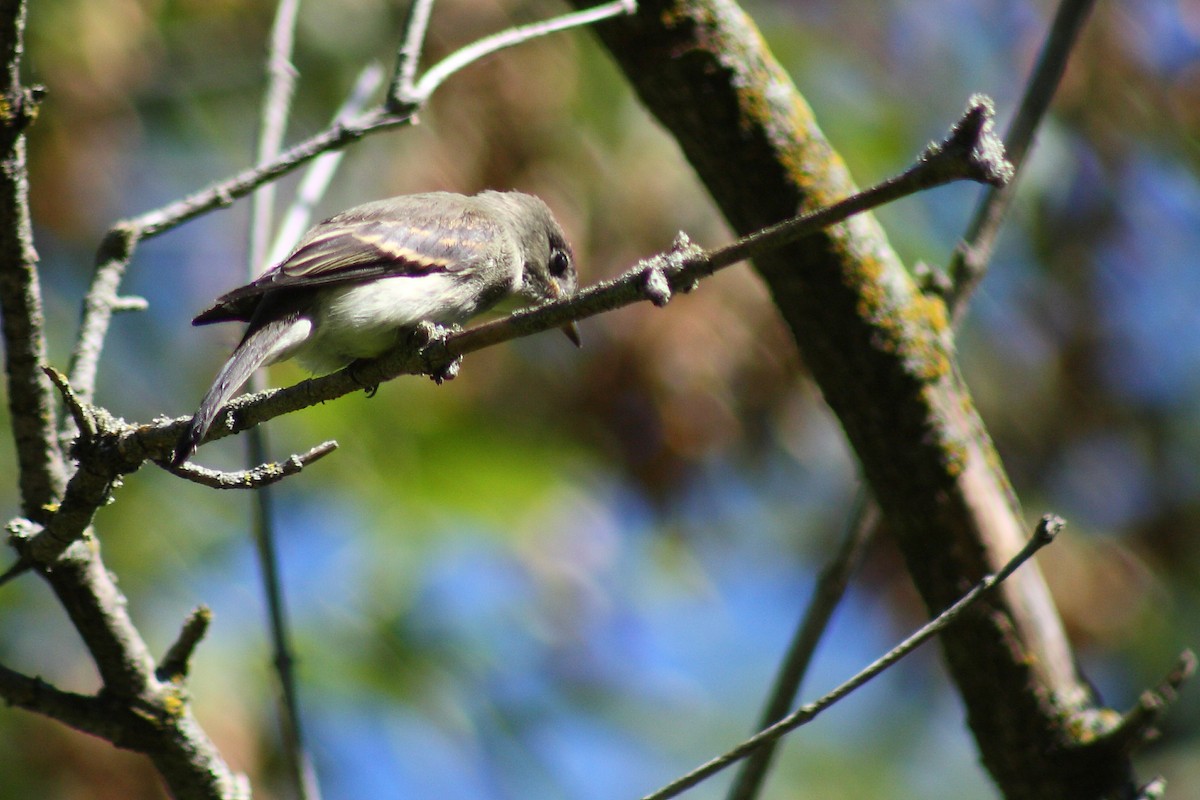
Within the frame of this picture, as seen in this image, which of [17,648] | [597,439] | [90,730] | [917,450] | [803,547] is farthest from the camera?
[803,547]

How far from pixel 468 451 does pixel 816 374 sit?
10.4 ft

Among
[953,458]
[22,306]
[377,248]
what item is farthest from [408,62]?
[953,458]

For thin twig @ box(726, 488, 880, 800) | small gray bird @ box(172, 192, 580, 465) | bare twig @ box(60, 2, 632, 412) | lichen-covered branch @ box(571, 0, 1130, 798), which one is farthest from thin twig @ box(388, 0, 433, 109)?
thin twig @ box(726, 488, 880, 800)

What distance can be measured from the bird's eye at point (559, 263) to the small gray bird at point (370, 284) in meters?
0.46

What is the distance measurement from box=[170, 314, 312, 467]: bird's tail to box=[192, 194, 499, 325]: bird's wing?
4.0 inches

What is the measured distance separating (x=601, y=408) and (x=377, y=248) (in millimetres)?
3767

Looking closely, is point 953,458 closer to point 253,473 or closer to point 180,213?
point 253,473

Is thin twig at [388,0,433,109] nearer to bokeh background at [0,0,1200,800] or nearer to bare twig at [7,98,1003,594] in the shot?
bare twig at [7,98,1003,594]

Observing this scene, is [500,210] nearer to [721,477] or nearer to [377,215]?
[377,215]

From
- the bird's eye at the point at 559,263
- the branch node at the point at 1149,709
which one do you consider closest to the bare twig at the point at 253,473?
the branch node at the point at 1149,709

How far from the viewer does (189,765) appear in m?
2.49

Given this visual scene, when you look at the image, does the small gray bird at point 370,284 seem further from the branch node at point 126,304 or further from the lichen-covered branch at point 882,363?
the lichen-covered branch at point 882,363

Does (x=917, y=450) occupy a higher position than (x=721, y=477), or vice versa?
(x=721, y=477)

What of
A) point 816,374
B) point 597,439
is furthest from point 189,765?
point 597,439
